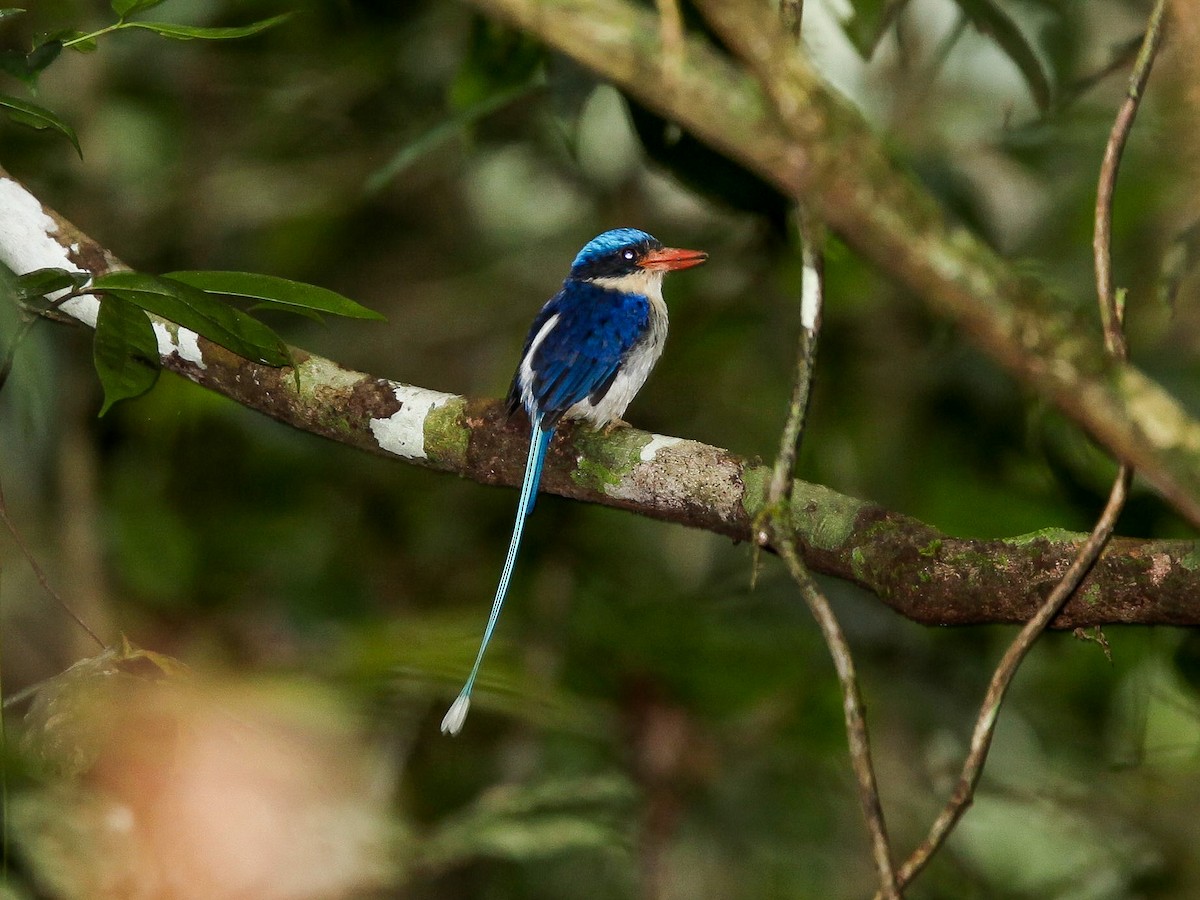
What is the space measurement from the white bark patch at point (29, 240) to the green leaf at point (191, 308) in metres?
0.71

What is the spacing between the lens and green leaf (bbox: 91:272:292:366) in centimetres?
210

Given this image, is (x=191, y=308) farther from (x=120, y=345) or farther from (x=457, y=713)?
(x=457, y=713)

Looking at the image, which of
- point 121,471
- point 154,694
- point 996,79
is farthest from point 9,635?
point 996,79

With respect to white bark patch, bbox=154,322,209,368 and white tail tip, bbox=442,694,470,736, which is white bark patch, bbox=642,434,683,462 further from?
white bark patch, bbox=154,322,209,368

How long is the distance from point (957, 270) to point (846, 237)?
0.36ft

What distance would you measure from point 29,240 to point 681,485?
1475mm

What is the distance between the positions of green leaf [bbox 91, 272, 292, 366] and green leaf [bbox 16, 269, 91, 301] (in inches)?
2.0

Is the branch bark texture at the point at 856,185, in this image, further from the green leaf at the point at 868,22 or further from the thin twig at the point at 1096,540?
the green leaf at the point at 868,22

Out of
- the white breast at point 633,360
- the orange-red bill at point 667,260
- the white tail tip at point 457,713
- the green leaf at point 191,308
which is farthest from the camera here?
the orange-red bill at point 667,260

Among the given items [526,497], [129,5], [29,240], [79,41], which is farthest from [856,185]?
[29,240]

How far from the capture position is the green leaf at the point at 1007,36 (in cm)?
331

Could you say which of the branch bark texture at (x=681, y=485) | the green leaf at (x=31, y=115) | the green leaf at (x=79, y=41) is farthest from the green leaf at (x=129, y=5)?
the branch bark texture at (x=681, y=485)

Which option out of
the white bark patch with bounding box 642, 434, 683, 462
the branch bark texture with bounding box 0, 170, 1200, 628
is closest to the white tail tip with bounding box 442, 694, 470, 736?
the branch bark texture with bounding box 0, 170, 1200, 628

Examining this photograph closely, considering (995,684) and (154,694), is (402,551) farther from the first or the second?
(995,684)
